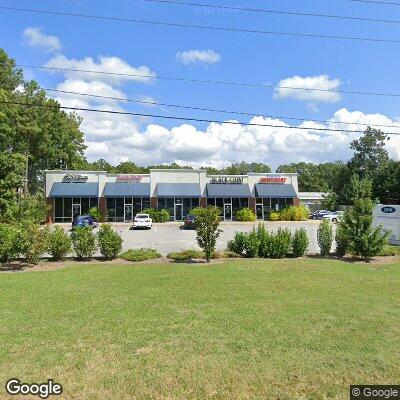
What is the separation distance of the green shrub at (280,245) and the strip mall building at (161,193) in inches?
1110

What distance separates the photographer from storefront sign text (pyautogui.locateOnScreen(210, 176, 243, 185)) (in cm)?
4669

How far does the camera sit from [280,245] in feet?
54.2

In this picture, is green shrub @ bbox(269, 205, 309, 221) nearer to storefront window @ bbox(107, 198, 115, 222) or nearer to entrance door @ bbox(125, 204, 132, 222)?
entrance door @ bbox(125, 204, 132, 222)

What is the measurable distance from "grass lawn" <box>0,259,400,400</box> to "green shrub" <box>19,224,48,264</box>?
12.2 ft

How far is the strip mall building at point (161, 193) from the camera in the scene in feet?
145

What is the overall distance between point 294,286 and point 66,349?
669 centimetres

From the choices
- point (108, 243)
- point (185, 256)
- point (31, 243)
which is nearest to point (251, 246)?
point (185, 256)

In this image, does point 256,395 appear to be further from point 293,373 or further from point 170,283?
point 170,283

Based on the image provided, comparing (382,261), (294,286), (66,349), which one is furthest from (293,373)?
(382,261)

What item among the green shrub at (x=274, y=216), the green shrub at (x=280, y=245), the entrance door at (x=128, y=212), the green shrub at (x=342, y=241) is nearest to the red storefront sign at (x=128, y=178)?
the entrance door at (x=128, y=212)

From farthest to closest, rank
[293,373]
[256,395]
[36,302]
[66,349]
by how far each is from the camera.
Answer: [36,302] → [66,349] → [293,373] → [256,395]

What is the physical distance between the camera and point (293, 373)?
17.1ft

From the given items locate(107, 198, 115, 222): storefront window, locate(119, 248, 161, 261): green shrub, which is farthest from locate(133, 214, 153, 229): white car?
locate(119, 248, 161, 261): green shrub

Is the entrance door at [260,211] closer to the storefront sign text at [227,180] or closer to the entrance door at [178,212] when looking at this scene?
the storefront sign text at [227,180]
